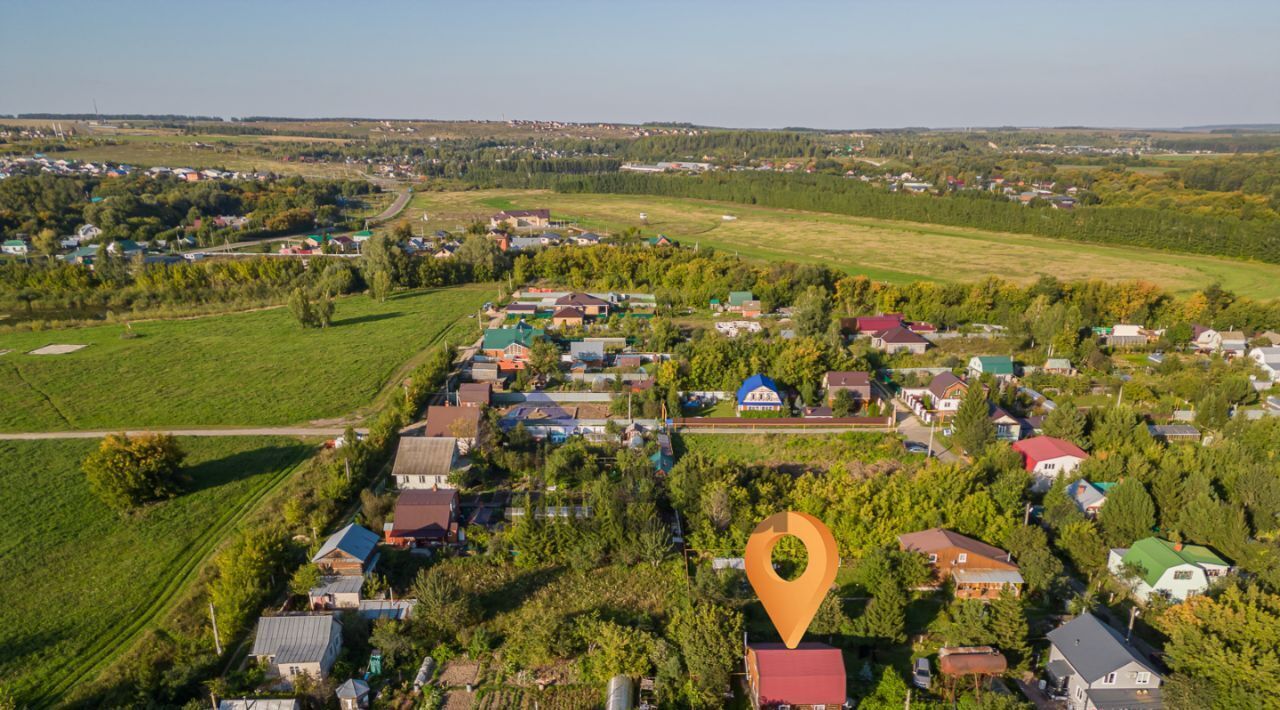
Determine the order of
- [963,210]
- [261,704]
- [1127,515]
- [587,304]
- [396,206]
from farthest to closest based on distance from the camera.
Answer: [396,206] < [963,210] < [587,304] < [1127,515] < [261,704]

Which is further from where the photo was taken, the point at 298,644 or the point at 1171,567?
the point at 1171,567

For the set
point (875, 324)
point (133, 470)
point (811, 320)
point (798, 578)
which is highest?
point (798, 578)

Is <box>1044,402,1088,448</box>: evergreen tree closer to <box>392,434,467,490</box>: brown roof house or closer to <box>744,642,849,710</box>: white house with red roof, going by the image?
<box>744,642,849,710</box>: white house with red roof

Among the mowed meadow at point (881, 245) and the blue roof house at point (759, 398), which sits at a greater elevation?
the mowed meadow at point (881, 245)

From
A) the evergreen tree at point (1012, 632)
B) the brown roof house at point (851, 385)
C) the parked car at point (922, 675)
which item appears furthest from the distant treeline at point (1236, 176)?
the parked car at point (922, 675)

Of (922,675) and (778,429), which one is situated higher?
(778,429)

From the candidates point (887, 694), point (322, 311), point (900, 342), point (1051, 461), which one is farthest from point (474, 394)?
point (900, 342)

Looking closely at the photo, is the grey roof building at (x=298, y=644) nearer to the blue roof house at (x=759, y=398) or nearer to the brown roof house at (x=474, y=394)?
the brown roof house at (x=474, y=394)

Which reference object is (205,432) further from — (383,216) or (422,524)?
(383,216)
